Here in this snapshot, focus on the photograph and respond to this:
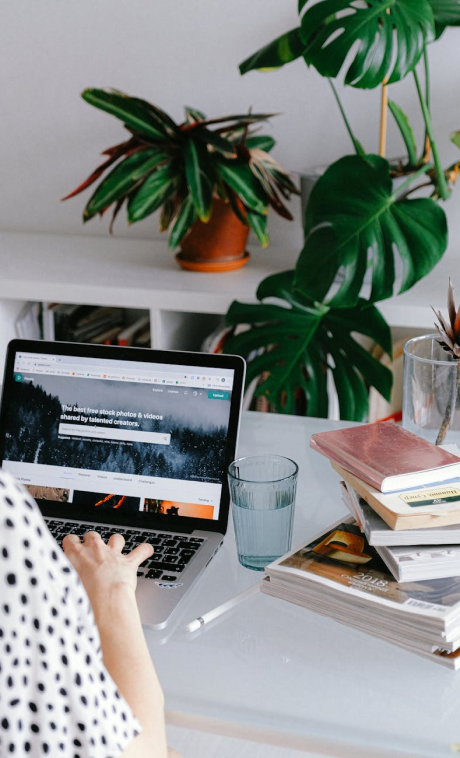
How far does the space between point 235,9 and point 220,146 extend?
21.7 inches

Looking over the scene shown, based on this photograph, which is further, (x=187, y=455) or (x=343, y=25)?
(x=343, y=25)

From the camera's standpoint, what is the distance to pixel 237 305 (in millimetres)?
1791

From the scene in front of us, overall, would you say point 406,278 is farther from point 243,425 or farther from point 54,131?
point 54,131

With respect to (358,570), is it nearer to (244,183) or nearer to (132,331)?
(244,183)

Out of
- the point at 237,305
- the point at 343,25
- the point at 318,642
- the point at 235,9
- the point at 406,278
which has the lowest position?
the point at 318,642

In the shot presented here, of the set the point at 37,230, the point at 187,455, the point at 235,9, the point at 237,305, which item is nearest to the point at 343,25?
the point at 237,305

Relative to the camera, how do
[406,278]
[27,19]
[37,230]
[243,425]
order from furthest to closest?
[37,230], [27,19], [406,278], [243,425]

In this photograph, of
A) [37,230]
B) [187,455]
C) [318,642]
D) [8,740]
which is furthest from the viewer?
[37,230]

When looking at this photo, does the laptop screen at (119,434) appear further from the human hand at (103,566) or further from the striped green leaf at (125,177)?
the striped green leaf at (125,177)

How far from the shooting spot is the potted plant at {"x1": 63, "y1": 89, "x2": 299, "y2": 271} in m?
1.83

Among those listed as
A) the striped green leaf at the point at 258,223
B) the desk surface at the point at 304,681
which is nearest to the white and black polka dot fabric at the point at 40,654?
the desk surface at the point at 304,681

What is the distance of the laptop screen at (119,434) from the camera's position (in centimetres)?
103

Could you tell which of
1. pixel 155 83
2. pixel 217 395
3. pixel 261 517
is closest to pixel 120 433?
pixel 217 395

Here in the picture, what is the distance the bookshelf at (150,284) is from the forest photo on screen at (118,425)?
35.0 inches
